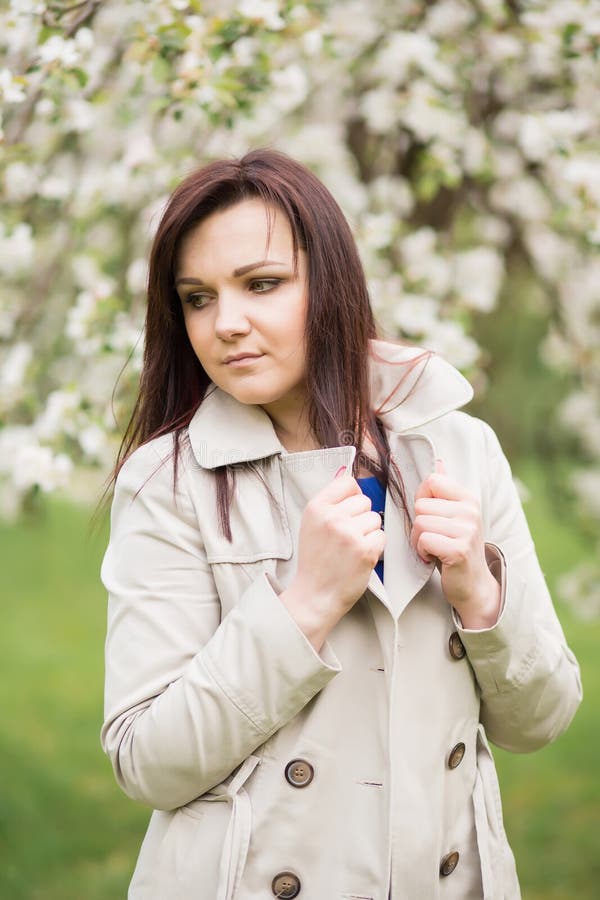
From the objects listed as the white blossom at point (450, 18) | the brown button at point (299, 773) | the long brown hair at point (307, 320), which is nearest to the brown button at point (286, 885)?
the brown button at point (299, 773)

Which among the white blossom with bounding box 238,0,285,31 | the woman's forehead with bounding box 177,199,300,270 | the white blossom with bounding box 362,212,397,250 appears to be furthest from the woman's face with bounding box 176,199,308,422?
the white blossom with bounding box 362,212,397,250

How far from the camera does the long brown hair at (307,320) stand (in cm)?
168

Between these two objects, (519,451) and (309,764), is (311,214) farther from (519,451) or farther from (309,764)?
(519,451)

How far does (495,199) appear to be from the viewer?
3850 millimetres

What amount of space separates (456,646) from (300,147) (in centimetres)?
268

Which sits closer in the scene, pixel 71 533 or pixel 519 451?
pixel 71 533

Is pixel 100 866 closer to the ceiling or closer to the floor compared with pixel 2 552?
closer to the floor

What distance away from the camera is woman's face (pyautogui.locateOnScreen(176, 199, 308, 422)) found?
1.64m

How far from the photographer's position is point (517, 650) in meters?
1.64

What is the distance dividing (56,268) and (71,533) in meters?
6.33

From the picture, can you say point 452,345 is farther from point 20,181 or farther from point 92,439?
point 20,181

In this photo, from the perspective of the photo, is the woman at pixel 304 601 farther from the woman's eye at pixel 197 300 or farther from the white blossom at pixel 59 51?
the white blossom at pixel 59 51

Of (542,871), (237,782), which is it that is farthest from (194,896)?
(542,871)

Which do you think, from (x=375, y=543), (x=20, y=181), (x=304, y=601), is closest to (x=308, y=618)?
(x=304, y=601)
